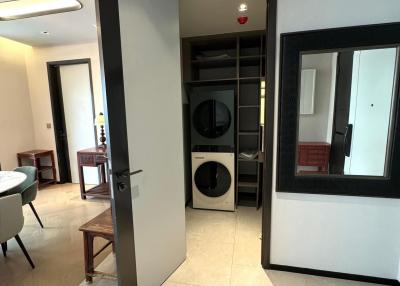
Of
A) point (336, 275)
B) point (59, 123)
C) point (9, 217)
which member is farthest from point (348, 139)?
point (59, 123)

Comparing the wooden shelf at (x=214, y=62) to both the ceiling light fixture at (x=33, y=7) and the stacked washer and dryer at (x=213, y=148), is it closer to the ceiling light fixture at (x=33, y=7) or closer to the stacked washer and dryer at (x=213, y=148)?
the stacked washer and dryer at (x=213, y=148)

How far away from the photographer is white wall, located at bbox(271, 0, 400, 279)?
152 centimetres

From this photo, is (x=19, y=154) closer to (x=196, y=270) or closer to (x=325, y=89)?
(x=196, y=270)

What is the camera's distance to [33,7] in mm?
2529

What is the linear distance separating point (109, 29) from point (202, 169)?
81.3 inches

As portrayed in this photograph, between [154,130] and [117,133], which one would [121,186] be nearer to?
[117,133]

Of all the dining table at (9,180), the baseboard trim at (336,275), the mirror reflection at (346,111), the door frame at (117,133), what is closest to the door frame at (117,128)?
the door frame at (117,133)

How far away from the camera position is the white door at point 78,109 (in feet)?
12.8

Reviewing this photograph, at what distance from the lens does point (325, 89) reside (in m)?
1.74

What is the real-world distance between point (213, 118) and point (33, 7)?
96.1 inches

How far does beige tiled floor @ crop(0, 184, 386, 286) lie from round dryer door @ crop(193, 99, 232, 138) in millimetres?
1082

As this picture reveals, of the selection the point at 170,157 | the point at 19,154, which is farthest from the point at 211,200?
the point at 19,154

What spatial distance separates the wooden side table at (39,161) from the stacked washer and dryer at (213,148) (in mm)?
2807

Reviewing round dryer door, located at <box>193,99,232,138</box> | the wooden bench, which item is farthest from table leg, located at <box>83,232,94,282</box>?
round dryer door, located at <box>193,99,232,138</box>
